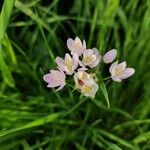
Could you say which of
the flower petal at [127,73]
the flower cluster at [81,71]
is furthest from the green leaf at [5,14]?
the flower petal at [127,73]

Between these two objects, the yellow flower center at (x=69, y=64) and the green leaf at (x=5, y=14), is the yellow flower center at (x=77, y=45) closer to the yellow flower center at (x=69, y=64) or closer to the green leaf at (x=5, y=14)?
the yellow flower center at (x=69, y=64)

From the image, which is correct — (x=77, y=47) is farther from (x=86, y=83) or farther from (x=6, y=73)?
(x=6, y=73)

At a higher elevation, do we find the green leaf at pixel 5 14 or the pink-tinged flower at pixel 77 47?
the green leaf at pixel 5 14

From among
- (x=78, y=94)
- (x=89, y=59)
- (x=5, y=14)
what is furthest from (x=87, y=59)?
(x=78, y=94)

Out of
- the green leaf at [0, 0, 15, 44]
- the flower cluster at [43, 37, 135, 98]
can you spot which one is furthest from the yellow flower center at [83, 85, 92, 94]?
the green leaf at [0, 0, 15, 44]

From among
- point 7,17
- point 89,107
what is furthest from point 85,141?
point 7,17

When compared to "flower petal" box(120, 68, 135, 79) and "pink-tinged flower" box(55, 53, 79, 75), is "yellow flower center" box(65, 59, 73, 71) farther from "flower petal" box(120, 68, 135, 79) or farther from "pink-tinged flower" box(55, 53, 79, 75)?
"flower petal" box(120, 68, 135, 79)
